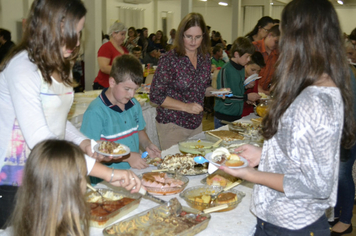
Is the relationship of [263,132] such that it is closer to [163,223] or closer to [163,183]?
[163,223]

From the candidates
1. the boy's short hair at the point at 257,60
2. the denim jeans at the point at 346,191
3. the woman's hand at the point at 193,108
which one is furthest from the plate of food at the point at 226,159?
the boy's short hair at the point at 257,60

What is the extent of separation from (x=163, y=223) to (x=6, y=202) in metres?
0.58

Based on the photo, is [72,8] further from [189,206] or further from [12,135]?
[189,206]

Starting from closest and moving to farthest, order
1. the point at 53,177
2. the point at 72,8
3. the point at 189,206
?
the point at 53,177
the point at 72,8
the point at 189,206

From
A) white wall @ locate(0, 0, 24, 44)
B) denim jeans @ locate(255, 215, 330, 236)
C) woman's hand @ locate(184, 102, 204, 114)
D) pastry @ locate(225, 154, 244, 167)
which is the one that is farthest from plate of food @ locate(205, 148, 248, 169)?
white wall @ locate(0, 0, 24, 44)

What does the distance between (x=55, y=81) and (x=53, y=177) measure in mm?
499

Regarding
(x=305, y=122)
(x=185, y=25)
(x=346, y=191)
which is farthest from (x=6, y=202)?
(x=346, y=191)

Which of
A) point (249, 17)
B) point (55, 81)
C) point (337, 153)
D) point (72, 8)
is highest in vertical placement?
point (249, 17)

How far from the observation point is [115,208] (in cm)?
135

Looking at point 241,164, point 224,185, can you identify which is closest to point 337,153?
point 241,164

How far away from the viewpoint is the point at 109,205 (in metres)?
1.37

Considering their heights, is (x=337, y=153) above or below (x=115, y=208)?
above

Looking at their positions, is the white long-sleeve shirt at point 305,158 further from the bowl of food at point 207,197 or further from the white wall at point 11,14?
the white wall at point 11,14

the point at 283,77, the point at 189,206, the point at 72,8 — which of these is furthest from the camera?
the point at 189,206
